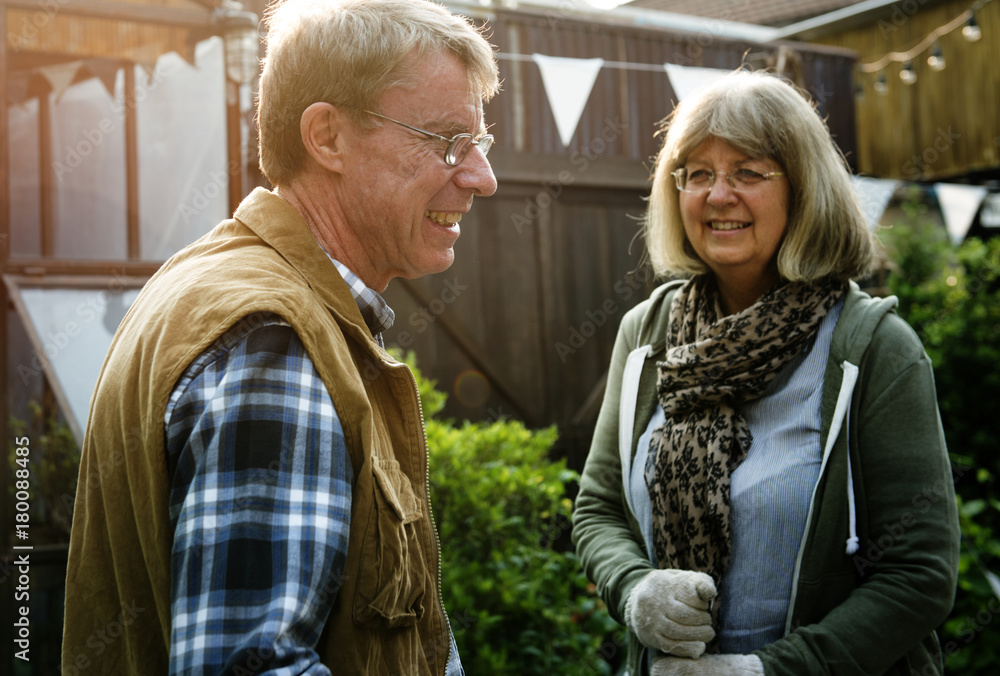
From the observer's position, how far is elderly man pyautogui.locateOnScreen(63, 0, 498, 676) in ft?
3.18

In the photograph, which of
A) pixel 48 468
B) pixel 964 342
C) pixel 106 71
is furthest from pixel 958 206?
pixel 48 468

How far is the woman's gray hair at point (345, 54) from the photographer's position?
1284 millimetres

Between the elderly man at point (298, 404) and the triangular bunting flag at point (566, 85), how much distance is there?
15.7 feet

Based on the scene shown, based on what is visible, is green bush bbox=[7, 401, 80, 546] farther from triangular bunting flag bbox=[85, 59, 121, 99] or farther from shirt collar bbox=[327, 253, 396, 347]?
shirt collar bbox=[327, 253, 396, 347]

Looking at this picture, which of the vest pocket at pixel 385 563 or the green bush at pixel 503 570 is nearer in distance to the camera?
the vest pocket at pixel 385 563

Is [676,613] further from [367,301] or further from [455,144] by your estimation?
[455,144]

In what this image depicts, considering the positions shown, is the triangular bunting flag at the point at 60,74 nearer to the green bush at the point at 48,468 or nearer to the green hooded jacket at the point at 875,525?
the green bush at the point at 48,468

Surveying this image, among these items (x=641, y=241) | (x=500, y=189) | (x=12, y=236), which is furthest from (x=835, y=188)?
(x=641, y=241)

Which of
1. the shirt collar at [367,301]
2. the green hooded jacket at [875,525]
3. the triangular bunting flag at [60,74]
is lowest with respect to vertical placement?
the green hooded jacket at [875,525]

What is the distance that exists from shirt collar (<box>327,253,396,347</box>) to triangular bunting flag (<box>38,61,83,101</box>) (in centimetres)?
341

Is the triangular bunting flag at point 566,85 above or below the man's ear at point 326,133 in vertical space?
above

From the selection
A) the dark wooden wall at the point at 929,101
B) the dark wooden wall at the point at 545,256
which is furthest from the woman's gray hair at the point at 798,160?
the dark wooden wall at the point at 929,101

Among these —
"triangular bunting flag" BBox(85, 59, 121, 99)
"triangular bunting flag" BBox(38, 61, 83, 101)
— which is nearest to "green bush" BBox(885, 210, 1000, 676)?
"triangular bunting flag" BBox(85, 59, 121, 99)

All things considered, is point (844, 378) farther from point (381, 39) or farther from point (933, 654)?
point (381, 39)
